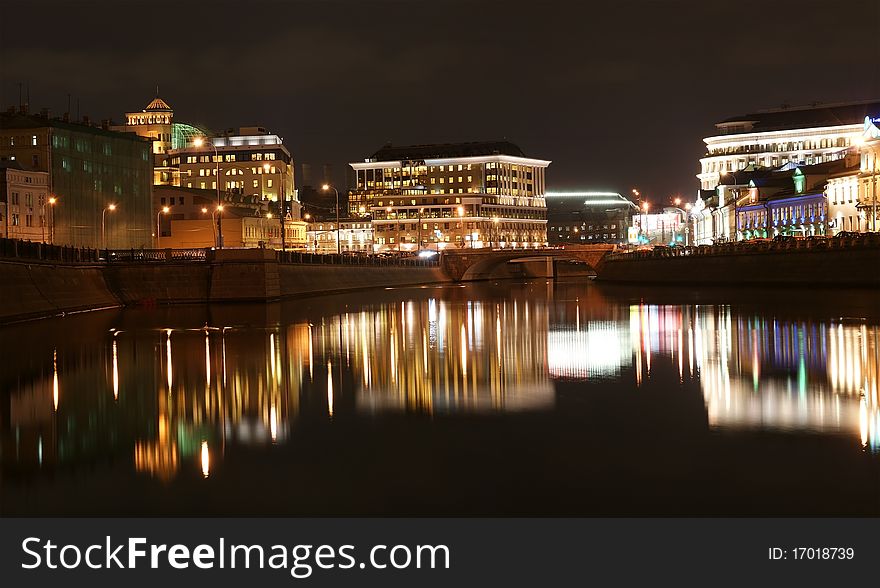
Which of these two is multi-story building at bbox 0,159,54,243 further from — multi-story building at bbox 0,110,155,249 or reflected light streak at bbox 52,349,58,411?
reflected light streak at bbox 52,349,58,411

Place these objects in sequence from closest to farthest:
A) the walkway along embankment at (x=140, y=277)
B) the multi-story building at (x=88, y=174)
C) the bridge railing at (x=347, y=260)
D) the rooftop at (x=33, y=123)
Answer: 1. the walkway along embankment at (x=140, y=277)
2. the bridge railing at (x=347, y=260)
3. the multi-story building at (x=88, y=174)
4. the rooftop at (x=33, y=123)

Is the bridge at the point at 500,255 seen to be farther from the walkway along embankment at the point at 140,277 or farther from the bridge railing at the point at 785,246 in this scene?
the walkway along embankment at the point at 140,277

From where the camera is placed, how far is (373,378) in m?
30.3

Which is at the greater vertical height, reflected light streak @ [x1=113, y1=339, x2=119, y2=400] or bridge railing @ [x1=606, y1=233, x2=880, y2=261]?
bridge railing @ [x1=606, y1=233, x2=880, y2=261]

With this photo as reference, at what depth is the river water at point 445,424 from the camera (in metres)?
15.9

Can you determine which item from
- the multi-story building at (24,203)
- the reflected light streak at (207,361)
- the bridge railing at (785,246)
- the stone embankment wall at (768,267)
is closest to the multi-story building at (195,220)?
the multi-story building at (24,203)

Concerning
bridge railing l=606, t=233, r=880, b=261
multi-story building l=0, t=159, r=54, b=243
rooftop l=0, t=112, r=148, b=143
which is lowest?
bridge railing l=606, t=233, r=880, b=261

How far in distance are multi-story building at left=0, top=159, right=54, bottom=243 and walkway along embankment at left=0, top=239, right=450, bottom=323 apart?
27.7 metres

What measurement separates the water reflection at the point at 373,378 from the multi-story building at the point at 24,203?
192 ft

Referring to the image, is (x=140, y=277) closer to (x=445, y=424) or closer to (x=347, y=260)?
(x=347, y=260)

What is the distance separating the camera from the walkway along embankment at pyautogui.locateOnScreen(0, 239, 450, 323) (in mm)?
53531

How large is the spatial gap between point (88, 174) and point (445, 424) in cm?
10425

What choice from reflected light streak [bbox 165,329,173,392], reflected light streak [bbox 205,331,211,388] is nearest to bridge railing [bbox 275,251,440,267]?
reflected light streak [bbox 165,329,173,392]

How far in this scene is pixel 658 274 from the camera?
126562mm
